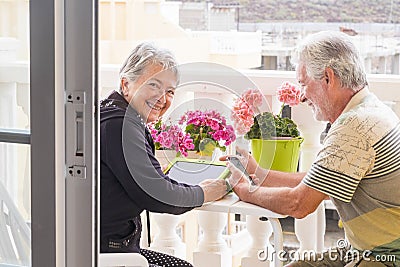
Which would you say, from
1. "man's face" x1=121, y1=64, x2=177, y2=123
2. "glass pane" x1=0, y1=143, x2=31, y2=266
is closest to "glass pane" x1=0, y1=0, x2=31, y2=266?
"glass pane" x1=0, y1=143, x2=31, y2=266

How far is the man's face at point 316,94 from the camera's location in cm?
229

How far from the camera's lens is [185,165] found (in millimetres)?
2355

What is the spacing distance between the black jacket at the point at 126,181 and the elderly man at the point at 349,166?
0.28 meters

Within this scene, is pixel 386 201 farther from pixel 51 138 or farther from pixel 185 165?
pixel 51 138

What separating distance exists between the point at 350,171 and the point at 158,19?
10703 mm

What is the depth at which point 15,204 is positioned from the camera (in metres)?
1.69

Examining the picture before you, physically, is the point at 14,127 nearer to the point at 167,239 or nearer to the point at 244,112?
the point at 244,112

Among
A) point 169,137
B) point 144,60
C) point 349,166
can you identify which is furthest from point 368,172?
point 144,60

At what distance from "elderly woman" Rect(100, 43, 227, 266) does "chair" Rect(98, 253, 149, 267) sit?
0.11 m

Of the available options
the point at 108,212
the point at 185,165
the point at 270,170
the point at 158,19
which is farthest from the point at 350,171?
the point at 158,19

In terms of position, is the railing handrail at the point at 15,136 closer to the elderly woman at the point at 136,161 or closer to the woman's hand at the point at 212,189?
the elderly woman at the point at 136,161

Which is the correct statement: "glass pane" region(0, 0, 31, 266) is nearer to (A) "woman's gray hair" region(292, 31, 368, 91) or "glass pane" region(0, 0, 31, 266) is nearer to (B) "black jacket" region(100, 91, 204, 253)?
(B) "black jacket" region(100, 91, 204, 253)

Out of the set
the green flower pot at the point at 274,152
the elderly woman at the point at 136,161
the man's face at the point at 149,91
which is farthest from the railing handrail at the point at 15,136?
the green flower pot at the point at 274,152

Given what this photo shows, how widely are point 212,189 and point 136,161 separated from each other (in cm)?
29
